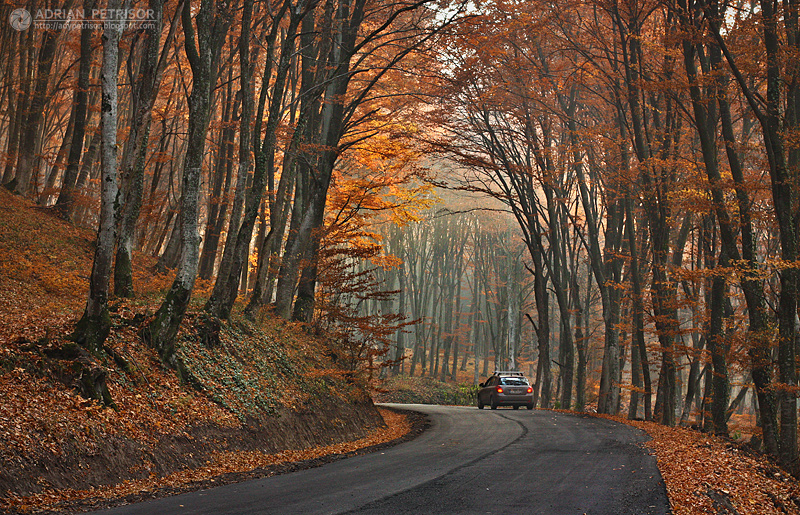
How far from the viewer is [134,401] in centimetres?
830

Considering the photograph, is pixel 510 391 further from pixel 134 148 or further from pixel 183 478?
pixel 183 478

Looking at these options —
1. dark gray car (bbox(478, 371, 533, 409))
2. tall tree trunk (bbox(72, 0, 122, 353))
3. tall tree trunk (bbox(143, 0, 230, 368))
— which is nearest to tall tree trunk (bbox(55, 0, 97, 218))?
tall tree trunk (bbox(143, 0, 230, 368))

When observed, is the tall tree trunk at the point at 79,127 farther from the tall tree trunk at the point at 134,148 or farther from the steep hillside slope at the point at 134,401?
the tall tree trunk at the point at 134,148

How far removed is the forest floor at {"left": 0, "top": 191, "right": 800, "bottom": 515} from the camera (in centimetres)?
636

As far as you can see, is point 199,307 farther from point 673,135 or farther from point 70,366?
point 673,135

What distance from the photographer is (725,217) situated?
12312mm

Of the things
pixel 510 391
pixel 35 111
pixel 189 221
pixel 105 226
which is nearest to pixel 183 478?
pixel 105 226

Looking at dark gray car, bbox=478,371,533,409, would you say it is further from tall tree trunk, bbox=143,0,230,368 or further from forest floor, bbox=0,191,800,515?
tall tree trunk, bbox=143,0,230,368

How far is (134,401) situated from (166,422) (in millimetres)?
538

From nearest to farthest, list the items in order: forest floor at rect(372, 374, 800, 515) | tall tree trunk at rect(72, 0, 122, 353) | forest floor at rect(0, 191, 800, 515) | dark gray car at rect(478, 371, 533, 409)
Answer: forest floor at rect(0, 191, 800, 515)
forest floor at rect(372, 374, 800, 515)
tall tree trunk at rect(72, 0, 122, 353)
dark gray car at rect(478, 371, 533, 409)

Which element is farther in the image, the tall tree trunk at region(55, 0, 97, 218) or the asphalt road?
the tall tree trunk at region(55, 0, 97, 218)

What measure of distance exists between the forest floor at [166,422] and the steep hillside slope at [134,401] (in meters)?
0.02

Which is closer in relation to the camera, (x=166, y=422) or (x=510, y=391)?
(x=166, y=422)

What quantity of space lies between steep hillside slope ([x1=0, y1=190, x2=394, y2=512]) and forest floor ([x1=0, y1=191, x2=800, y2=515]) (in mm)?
21
